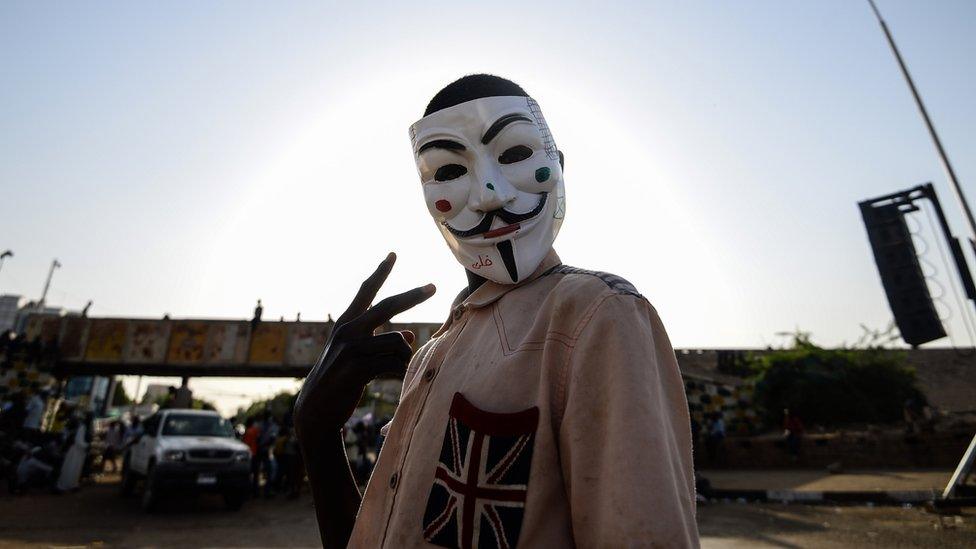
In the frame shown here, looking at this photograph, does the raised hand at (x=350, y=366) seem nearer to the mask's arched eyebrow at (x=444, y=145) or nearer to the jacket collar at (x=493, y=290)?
the jacket collar at (x=493, y=290)

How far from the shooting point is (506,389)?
1.15m

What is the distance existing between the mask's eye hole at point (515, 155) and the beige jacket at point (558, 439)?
518 millimetres

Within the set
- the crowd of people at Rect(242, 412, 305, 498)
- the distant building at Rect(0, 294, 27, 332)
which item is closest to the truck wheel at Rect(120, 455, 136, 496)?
the crowd of people at Rect(242, 412, 305, 498)

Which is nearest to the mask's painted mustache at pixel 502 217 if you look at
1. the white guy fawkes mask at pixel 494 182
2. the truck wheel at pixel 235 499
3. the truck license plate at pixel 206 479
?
the white guy fawkes mask at pixel 494 182

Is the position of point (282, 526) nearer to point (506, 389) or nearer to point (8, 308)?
point (506, 389)

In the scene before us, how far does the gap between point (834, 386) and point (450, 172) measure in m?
22.6

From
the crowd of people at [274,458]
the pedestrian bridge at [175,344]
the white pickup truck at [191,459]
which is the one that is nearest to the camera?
the white pickup truck at [191,459]

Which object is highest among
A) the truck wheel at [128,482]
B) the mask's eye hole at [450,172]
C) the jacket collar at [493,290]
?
the mask's eye hole at [450,172]

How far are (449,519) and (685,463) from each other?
0.50m

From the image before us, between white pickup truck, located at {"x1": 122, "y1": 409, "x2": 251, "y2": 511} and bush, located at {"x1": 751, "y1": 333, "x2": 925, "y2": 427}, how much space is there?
18468 millimetres

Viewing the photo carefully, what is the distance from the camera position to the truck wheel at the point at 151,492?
387 inches

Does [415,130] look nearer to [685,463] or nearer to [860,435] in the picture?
[685,463]

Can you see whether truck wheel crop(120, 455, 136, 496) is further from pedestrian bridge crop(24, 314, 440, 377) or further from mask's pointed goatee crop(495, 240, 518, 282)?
mask's pointed goatee crop(495, 240, 518, 282)

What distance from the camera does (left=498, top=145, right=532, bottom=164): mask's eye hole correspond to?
1658 mm
